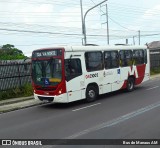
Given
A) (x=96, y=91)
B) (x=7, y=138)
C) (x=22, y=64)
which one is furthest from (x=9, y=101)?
(x=7, y=138)

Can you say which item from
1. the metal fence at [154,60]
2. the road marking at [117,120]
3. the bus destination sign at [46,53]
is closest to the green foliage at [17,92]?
the bus destination sign at [46,53]

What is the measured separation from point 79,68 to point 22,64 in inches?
242

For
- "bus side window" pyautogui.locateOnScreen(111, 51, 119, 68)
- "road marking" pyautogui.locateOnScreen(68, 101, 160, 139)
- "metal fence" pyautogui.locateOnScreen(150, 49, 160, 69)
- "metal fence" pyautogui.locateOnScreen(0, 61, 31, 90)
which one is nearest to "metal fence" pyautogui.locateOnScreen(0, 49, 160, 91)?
"metal fence" pyautogui.locateOnScreen(0, 61, 31, 90)

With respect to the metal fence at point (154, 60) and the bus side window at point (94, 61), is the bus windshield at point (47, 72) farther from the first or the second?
the metal fence at point (154, 60)

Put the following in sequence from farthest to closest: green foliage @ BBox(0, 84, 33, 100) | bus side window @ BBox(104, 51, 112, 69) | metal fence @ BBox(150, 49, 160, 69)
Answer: metal fence @ BBox(150, 49, 160, 69), green foliage @ BBox(0, 84, 33, 100), bus side window @ BBox(104, 51, 112, 69)

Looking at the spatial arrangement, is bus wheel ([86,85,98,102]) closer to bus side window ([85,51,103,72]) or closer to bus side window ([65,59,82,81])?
bus side window ([85,51,103,72])

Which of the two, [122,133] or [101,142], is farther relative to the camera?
[122,133]

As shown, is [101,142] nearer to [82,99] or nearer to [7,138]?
[7,138]

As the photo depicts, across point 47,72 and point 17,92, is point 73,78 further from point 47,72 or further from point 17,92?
point 17,92

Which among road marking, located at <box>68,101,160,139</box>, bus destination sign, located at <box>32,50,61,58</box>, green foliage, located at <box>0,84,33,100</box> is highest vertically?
bus destination sign, located at <box>32,50,61,58</box>

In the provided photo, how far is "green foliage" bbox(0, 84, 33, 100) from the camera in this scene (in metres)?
17.6

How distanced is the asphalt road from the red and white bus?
26.8 inches

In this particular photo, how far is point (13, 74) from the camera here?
60.9 feet

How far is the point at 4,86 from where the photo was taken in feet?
59.1
